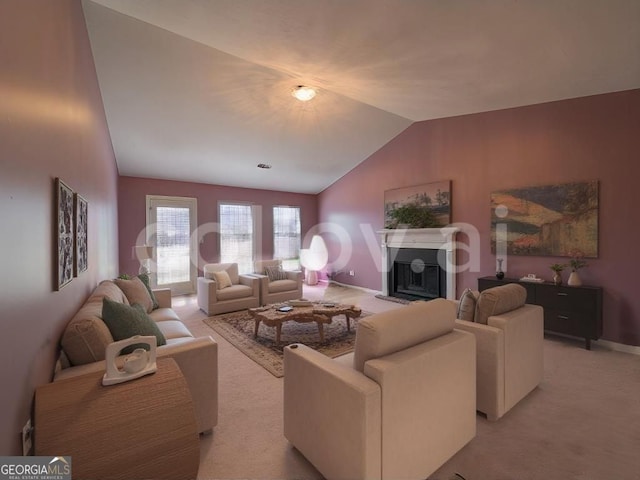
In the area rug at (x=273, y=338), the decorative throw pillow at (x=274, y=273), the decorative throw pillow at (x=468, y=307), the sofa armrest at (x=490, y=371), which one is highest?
the decorative throw pillow at (x=468, y=307)

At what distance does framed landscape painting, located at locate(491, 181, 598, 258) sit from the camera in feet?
12.3

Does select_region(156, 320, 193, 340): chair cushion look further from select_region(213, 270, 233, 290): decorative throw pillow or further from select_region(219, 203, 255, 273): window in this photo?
select_region(219, 203, 255, 273): window

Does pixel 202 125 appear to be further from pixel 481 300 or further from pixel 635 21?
pixel 635 21

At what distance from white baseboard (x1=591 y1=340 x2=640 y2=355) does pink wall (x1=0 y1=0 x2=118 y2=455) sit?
17.3 feet

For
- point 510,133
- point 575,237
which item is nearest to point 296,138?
point 510,133

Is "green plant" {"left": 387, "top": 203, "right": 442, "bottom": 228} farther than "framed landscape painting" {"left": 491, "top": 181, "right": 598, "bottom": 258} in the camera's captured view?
Yes


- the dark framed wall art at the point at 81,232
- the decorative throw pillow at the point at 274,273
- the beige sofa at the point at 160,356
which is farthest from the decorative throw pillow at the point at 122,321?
the decorative throw pillow at the point at 274,273

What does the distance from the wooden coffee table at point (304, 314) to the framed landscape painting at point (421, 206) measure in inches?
95.9

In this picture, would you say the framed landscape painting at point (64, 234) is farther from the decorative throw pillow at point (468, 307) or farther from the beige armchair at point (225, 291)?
the beige armchair at point (225, 291)

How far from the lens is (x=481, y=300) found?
7.73 ft

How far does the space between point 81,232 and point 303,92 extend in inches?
117

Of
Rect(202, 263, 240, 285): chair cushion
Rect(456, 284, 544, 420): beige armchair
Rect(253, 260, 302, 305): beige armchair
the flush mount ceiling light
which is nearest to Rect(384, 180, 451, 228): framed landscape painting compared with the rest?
Rect(253, 260, 302, 305): beige armchair

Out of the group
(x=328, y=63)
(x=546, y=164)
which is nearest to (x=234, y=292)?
(x=328, y=63)

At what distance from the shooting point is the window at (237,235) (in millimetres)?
7137
